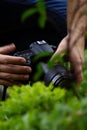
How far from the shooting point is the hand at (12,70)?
243 cm

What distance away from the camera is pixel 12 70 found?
249cm

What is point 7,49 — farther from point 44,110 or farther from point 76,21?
point 44,110

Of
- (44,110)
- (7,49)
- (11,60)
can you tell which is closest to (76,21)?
(44,110)

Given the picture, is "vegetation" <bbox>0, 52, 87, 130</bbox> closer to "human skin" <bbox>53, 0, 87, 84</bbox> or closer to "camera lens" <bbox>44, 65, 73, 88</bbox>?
"human skin" <bbox>53, 0, 87, 84</bbox>

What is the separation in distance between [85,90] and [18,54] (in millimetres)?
1393

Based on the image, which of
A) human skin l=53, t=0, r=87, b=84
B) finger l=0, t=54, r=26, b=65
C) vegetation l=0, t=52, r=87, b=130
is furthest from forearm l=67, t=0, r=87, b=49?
finger l=0, t=54, r=26, b=65

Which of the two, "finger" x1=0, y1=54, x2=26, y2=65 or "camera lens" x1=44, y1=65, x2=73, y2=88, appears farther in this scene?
"finger" x1=0, y1=54, x2=26, y2=65

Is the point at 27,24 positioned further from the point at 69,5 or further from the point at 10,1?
the point at 69,5

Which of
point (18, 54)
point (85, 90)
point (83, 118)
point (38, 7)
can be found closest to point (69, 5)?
point (18, 54)

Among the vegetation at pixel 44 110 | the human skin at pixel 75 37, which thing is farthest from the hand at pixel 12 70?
the vegetation at pixel 44 110

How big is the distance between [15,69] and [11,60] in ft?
0.18

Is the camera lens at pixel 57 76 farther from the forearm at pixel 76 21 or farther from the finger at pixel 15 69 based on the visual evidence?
the finger at pixel 15 69

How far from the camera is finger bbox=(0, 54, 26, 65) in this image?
241 centimetres

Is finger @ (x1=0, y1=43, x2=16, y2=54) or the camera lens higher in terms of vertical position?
the camera lens
